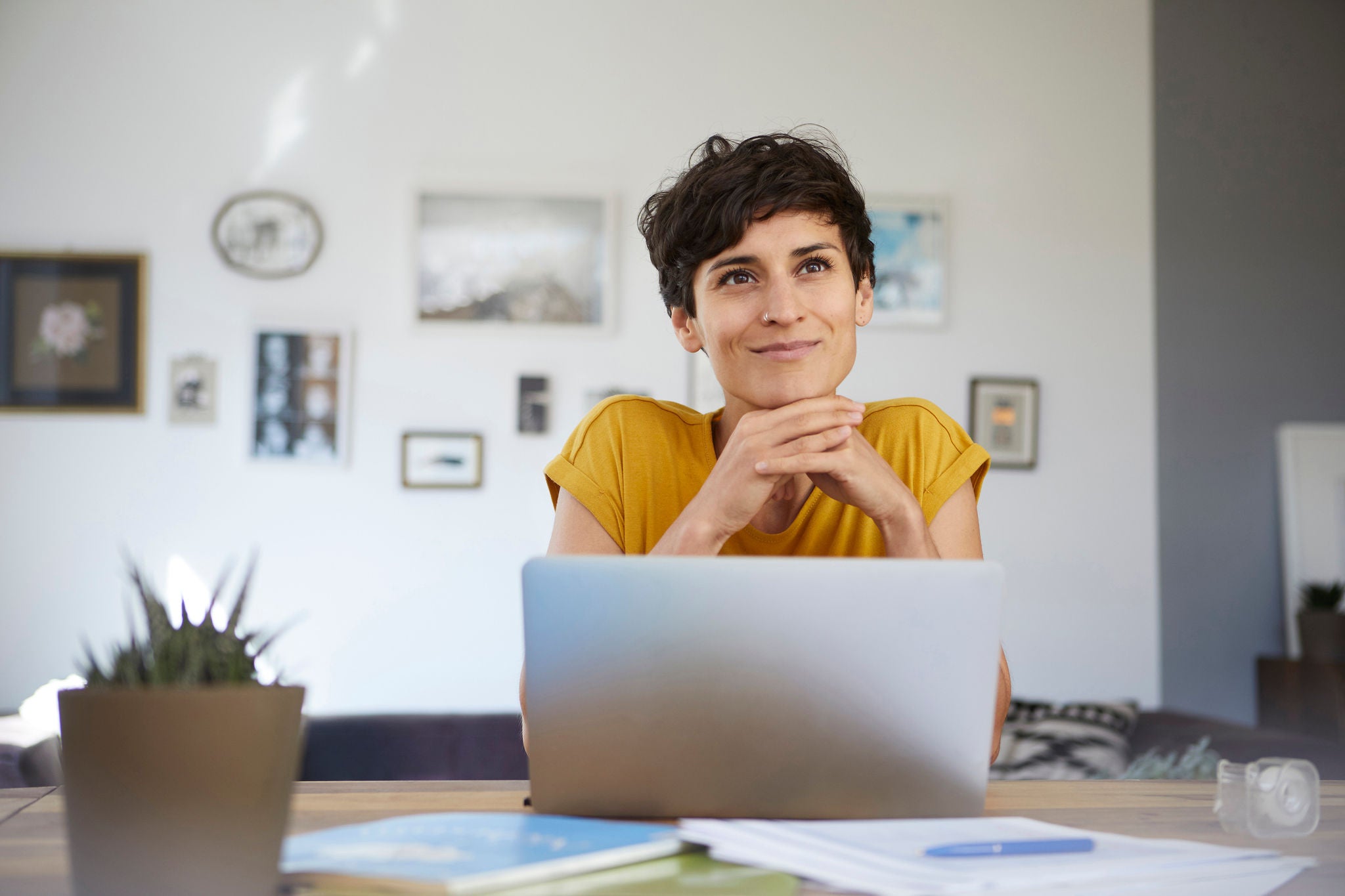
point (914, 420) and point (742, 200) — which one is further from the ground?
point (742, 200)

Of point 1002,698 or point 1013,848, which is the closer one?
point 1013,848

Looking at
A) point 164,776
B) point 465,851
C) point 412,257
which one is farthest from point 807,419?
point 412,257

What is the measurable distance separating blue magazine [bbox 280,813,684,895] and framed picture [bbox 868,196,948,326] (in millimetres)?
2915

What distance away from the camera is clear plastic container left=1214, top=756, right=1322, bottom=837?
72 cm

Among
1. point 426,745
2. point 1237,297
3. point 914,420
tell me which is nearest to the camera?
point 914,420

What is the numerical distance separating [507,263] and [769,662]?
9.17ft

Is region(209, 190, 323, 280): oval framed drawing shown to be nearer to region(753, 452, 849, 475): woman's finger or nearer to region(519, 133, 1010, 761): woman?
region(519, 133, 1010, 761): woman

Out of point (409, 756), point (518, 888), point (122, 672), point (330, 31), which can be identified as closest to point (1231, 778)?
point (518, 888)

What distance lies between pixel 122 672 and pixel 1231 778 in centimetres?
75

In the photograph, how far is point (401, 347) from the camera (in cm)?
326

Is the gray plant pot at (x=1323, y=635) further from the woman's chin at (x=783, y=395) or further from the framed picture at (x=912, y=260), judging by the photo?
the woman's chin at (x=783, y=395)

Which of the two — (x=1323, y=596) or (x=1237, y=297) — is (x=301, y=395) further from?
(x=1323, y=596)

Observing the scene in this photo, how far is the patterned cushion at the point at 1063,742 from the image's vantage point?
2498 millimetres

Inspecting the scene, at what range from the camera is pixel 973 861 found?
0.57m
